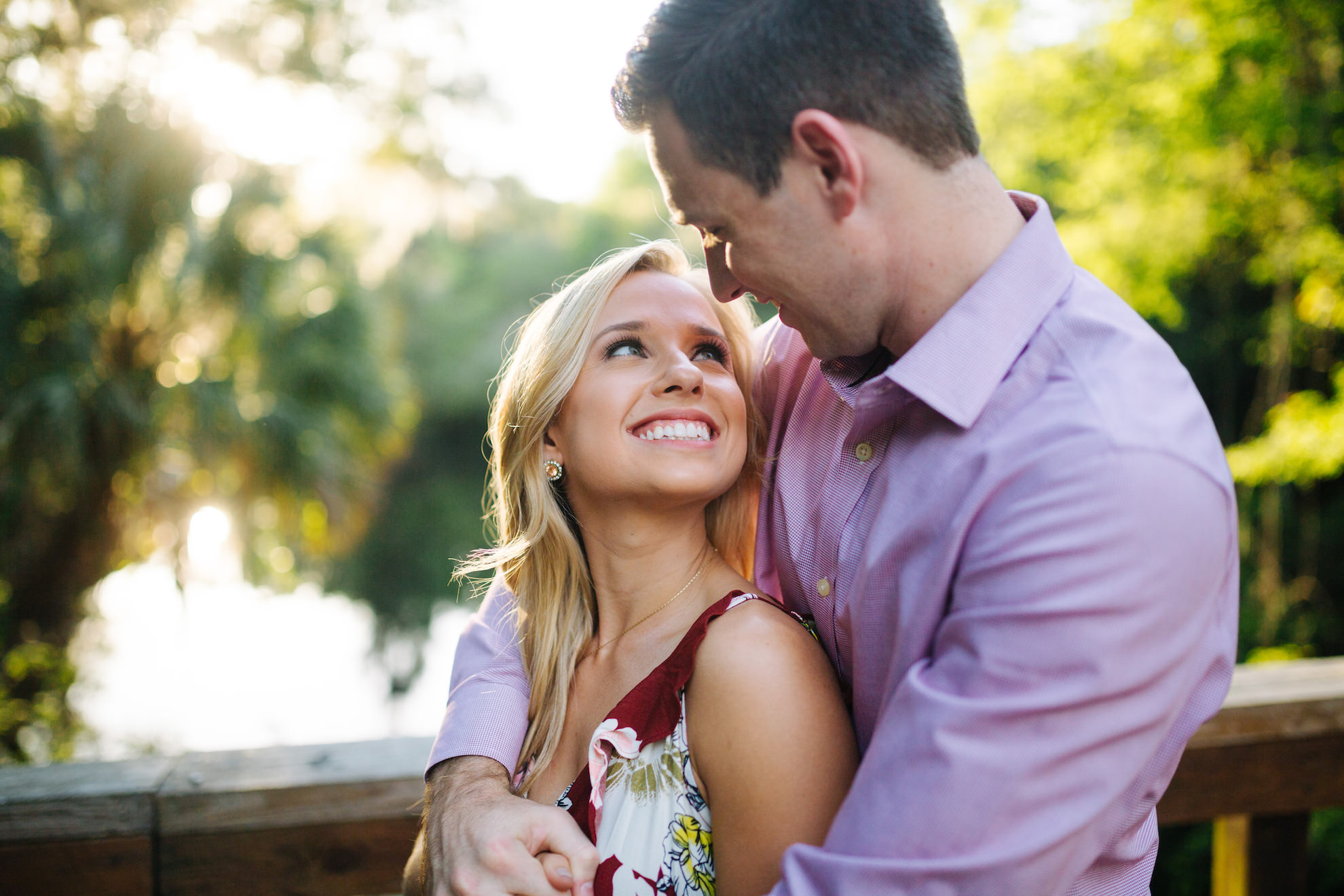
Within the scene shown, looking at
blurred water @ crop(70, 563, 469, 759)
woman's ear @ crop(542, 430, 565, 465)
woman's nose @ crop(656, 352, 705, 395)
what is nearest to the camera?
woman's nose @ crop(656, 352, 705, 395)

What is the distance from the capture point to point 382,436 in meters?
8.59

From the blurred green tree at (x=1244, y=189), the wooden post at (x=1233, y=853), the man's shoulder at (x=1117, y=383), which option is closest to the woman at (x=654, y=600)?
the man's shoulder at (x=1117, y=383)

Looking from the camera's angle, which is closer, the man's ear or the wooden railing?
the man's ear

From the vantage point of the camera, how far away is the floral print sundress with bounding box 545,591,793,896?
4.83 feet

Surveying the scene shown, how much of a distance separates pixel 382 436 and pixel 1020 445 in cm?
805

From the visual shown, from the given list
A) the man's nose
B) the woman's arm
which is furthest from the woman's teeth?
the woman's arm

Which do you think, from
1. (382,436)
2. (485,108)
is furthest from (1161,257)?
(485,108)

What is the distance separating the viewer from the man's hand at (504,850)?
1390 millimetres

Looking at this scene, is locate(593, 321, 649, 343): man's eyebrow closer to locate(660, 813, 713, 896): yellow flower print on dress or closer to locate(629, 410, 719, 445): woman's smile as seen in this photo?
locate(629, 410, 719, 445): woman's smile

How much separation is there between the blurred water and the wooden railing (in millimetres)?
393

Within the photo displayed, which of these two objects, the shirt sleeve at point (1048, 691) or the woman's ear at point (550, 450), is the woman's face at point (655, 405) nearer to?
the woman's ear at point (550, 450)

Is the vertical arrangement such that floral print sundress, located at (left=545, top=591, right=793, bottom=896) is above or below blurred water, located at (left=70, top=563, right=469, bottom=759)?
above

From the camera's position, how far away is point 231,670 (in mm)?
11766

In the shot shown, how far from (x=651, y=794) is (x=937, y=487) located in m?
0.70
